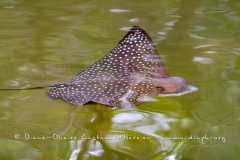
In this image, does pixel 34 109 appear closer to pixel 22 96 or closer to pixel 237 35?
pixel 22 96

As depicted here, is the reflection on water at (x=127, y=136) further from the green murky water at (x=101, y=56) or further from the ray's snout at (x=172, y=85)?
the ray's snout at (x=172, y=85)

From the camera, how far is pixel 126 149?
6.79ft

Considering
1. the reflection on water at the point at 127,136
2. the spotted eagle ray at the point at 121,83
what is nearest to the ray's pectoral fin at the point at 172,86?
the spotted eagle ray at the point at 121,83

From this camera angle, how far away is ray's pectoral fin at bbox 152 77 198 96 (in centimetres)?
Result: 244

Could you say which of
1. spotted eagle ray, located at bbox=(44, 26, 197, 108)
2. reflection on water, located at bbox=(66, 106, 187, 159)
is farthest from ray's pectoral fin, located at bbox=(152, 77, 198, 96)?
reflection on water, located at bbox=(66, 106, 187, 159)

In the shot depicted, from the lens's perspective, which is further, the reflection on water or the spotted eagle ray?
the spotted eagle ray

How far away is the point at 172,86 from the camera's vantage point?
2.45 meters

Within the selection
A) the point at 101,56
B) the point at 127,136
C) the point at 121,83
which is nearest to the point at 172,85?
the point at 121,83

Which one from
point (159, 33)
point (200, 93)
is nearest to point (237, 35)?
point (159, 33)

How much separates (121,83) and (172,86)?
1.16ft

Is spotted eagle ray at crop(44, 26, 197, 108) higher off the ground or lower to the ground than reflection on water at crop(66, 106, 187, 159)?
higher

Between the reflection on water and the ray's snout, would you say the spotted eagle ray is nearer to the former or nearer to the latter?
the ray's snout

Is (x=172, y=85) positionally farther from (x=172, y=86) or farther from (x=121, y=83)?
(x=121, y=83)

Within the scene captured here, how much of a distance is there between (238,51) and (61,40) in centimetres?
156
